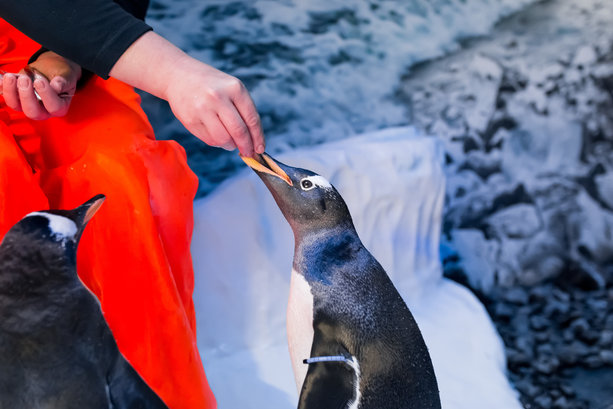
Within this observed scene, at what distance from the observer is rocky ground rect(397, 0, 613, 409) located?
2.27m

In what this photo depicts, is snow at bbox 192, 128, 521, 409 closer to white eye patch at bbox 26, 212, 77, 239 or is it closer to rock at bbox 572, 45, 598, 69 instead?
white eye patch at bbox 26, 212, 77, 239

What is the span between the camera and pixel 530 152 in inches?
97.7

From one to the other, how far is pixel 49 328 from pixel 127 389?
0.10 metres

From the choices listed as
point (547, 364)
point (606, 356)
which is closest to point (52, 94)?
point (547, 364)

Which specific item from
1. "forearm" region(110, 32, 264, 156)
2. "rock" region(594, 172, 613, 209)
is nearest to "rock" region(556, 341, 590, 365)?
"rock" region(594, 172, 613, 209)

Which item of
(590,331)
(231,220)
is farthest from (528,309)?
(231,220)

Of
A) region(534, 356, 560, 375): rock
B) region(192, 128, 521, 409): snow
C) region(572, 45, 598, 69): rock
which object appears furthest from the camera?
region(572, 45, 598, 69): rock

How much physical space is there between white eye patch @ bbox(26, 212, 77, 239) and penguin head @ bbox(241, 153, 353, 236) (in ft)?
1.02

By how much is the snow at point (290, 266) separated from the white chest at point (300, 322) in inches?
18.4

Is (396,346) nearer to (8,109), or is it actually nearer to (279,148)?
(8,109)

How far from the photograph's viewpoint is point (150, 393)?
2.21 ft

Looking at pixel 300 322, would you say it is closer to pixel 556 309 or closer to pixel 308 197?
pixel 308 197

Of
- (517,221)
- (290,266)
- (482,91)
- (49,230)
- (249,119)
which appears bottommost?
(517,221)

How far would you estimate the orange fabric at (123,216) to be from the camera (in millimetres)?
761
